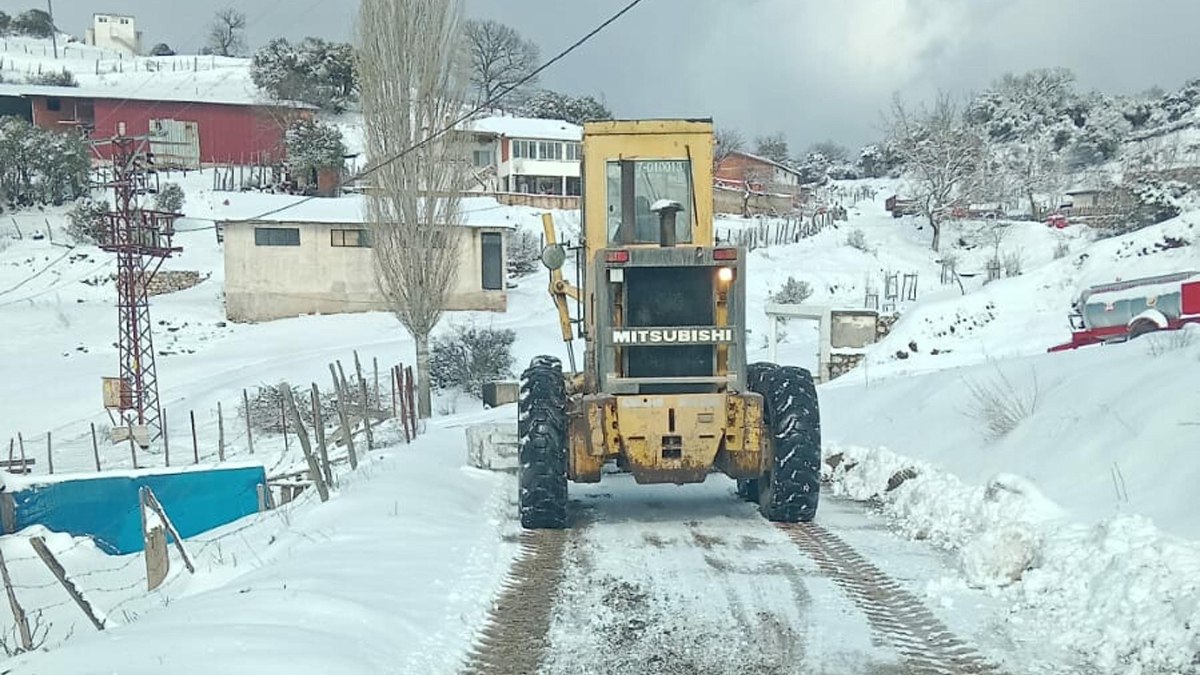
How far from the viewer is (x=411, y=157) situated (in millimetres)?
28156

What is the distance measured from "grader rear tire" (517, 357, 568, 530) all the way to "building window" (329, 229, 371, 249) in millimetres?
33724

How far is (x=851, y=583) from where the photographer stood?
7.92 m

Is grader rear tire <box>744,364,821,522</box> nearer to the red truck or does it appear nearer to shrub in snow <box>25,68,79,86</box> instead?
the red truck

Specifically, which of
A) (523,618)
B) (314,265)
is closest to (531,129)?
(314,265)

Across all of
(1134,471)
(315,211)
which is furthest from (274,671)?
(315,211)

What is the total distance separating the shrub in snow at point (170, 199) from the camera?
49.9 m

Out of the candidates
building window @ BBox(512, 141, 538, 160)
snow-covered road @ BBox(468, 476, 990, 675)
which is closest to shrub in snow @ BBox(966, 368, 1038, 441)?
snow-covered road @ BBox(468, 476, 990, 675)

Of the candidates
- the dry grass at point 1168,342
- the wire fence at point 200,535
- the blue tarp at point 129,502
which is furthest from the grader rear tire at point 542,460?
the blue tarp at point 129,502

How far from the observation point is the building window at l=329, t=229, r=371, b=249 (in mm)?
42656

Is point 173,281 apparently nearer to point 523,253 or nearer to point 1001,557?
point 523,253

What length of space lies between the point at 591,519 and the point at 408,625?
4431 mm

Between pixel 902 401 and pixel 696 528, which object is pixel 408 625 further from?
pixel 902 401

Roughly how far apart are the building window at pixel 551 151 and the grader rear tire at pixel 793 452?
55.3m

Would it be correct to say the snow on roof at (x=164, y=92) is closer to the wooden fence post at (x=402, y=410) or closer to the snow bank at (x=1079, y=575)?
the wooden fence post at (x=402, y=410)
